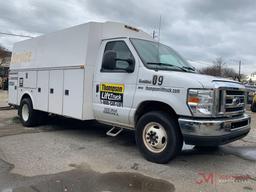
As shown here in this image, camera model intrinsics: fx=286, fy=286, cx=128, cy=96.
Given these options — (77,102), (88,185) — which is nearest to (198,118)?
→ (88,185)

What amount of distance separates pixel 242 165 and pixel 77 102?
12.2ft

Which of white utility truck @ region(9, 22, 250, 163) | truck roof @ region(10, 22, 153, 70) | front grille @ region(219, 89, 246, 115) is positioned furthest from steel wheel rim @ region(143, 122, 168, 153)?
truck roof @ region(10, 22, 153, 70)

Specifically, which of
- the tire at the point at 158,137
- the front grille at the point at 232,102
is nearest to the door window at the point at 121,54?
the tire at the point at 158,137

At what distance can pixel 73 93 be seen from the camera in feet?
22.2

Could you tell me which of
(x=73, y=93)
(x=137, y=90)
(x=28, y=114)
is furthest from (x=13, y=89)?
(x=137, y=90)

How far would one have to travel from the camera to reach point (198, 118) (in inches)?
184

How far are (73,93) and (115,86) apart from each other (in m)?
1.31

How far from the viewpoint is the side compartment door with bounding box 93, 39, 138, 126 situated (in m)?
5.68

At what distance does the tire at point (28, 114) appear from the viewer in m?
8.45

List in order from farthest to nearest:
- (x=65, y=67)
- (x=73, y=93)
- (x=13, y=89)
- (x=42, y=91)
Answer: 1. (x=13, y=89)
2. (x=42, y=91)
3. (x=65, y=67)
4. (x=73, y=93)

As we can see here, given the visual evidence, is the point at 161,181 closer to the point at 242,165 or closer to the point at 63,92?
the point at 242,165

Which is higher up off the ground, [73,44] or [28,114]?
[73,44]

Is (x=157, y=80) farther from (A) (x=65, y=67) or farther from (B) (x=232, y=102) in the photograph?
(A) (x=65, y=67)

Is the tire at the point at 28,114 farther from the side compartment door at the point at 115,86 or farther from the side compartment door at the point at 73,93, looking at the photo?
the side compartment door at the point at 115,86
